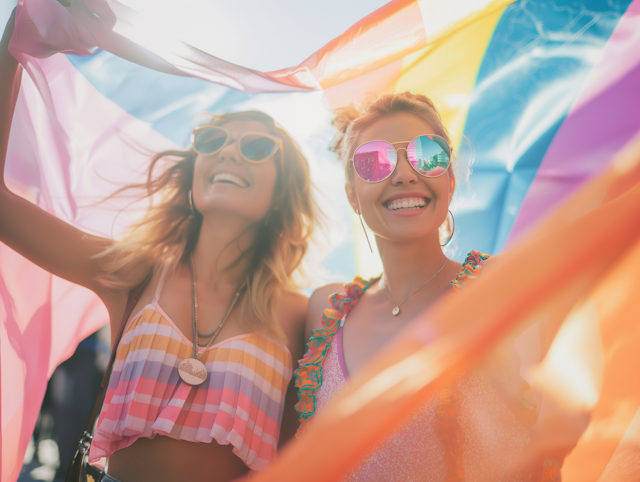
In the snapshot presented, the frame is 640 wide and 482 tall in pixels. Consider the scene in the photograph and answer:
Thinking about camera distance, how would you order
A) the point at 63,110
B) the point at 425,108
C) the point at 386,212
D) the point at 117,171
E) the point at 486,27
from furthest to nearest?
the point at 117,171
the point at 63,110
the point at 486,27
the point at 425,108
the point at 386,212

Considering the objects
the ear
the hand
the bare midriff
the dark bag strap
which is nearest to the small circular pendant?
the bare midriff

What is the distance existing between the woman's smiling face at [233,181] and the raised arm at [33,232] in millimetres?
682

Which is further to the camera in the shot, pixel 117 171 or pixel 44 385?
pixel 117 171

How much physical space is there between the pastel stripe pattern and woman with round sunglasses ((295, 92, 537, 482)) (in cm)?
21

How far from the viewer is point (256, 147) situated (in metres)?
2.37

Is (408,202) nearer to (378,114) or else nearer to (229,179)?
(378,114)

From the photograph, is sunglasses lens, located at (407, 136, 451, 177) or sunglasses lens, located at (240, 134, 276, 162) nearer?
sunglasses lens, located at (407, 136, 451, 177)

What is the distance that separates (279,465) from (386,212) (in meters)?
1.21

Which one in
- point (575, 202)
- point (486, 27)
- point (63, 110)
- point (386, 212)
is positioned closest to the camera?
point (575, 202)

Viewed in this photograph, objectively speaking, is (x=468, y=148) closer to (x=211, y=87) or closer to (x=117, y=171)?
(x=211, y=87)

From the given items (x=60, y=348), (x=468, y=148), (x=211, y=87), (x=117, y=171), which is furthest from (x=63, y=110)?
(x=468, y=148)

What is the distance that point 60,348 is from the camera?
2.45 m

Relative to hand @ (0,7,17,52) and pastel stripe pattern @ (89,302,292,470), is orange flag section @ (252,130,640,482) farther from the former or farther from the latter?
hand @ (0,7,17,52)

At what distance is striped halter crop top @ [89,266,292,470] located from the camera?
6.00ft
